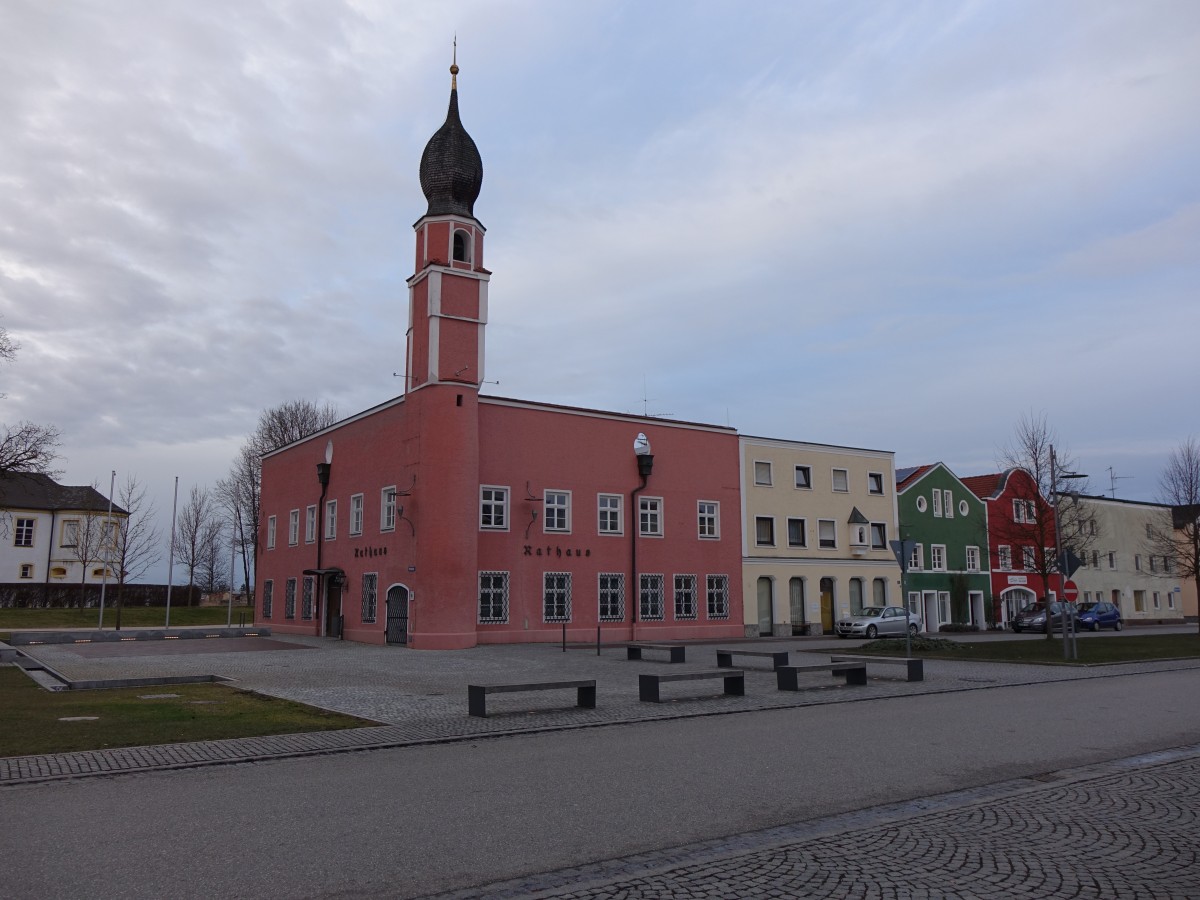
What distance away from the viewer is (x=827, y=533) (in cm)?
4512

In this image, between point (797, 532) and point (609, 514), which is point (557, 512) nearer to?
point (609, 514)

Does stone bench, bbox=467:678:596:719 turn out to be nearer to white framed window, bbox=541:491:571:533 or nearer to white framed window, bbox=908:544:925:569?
white framed window, bbox=541:491:571:533

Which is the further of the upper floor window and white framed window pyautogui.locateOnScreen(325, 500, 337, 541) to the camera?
the upper floor window

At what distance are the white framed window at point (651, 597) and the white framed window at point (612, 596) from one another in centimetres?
88

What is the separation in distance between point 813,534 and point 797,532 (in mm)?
1001

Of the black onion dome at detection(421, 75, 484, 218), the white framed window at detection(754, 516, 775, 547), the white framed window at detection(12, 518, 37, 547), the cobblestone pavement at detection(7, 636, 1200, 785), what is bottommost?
the cobblestone pavement at detection(7, 636, 1200, 785)

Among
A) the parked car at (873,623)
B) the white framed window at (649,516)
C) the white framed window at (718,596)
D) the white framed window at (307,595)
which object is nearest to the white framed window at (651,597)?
the white framed window at (649,516)

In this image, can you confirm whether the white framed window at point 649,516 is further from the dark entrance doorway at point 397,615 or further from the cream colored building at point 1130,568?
the cream colored building at point 1130,568

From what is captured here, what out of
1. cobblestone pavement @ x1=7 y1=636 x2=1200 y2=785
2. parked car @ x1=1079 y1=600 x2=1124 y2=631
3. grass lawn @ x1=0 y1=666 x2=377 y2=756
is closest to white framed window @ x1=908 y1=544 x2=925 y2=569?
parked car @ x1=1079 y1=600 x2=1124 y2=631

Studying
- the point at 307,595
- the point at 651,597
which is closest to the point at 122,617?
the point at 307,595

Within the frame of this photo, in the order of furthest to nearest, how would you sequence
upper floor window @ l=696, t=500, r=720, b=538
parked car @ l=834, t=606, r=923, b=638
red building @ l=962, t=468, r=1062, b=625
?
red building @ l=962, t=468, r=1062, b=625
parked car @ l=834, t=606, r=923, b=638
upper floor window @ l=696, t=500, r=720, b=538

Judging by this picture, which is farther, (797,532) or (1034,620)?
(1034,620)

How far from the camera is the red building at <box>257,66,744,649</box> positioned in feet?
104

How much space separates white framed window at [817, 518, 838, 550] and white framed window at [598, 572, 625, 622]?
12286 mm
